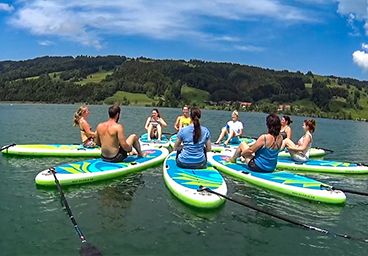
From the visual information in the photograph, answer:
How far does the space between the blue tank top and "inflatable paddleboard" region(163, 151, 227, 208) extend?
1783 millimetres

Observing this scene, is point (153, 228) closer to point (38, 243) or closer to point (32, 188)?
point (38, 243)

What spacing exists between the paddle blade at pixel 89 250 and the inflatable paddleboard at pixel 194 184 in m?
3.43

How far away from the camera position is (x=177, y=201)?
1034cm

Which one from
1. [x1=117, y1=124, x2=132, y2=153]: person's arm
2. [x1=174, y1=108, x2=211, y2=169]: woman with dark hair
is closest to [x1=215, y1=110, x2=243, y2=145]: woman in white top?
[x1=174, y1=108, x2=211, y2=169]: woman with dark hair

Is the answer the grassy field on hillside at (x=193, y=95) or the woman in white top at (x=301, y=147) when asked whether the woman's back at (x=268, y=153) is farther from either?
the grassy field on hillside at (x=193, y=95)

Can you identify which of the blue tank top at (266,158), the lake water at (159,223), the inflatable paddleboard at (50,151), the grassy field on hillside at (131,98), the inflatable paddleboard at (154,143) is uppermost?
the grassy field on hillside at (131,98)

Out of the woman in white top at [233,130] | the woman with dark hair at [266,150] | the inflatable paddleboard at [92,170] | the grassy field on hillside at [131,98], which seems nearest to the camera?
the inflatable paddleboard at [92,170]

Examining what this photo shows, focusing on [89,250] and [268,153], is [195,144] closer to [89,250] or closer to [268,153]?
[268,153]

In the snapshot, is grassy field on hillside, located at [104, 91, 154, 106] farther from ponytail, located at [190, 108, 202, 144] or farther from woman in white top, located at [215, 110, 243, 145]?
ponytail, located at [190, 108, 202, 144]

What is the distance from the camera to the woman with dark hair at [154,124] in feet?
68.2

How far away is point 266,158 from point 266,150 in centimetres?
48

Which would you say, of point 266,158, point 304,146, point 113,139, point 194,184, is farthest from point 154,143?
A: point 194,184

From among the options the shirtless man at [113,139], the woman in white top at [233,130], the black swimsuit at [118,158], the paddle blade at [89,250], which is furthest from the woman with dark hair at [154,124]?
the paddle blade at [89,250]

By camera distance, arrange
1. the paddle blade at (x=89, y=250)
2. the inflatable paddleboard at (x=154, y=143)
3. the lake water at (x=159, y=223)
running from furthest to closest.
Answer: the inflatable paddleboard at (x=154, y=143) < the lake water at (x=159, y=223) < the paddle blade at (x=89, y=250)
